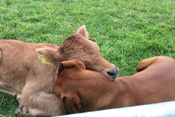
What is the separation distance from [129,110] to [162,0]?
912 cm

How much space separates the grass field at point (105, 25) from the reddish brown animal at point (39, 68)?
38 centimetres

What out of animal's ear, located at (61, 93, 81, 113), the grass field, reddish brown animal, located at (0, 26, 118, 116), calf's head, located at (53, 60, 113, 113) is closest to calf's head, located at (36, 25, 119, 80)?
reddish brown animal, located at (0, 26, 118, 116)

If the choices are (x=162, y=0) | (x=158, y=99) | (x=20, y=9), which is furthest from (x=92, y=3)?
(x=158, y=99)

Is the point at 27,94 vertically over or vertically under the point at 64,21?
under

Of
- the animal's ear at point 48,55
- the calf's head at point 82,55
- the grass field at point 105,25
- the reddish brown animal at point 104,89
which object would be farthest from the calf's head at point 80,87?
the grass field at point 105,25

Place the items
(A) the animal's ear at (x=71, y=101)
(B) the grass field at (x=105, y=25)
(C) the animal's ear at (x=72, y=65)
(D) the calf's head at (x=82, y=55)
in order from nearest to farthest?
(A) the animal's ear at (x=71, y=101) < (C) the animal's ear at (x=72, y=65) < (D) the calf's head at (x=82, y=55) < (B) the grass field at (x=105, y=25)

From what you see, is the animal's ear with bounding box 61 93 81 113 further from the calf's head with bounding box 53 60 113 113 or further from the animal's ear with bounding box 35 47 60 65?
the animal's ear with bounding box 35 47 60 65

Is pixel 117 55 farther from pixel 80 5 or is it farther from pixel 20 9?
pixel 20 9

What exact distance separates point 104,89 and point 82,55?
2.30 feet

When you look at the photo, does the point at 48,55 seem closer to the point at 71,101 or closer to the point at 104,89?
the point at 71,101

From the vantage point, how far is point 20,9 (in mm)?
7160

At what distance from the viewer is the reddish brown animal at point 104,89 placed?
2977 mm

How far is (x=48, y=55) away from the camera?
11.0 feet

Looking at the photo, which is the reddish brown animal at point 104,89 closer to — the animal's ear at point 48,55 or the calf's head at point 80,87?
the calf's head at point 80,87
